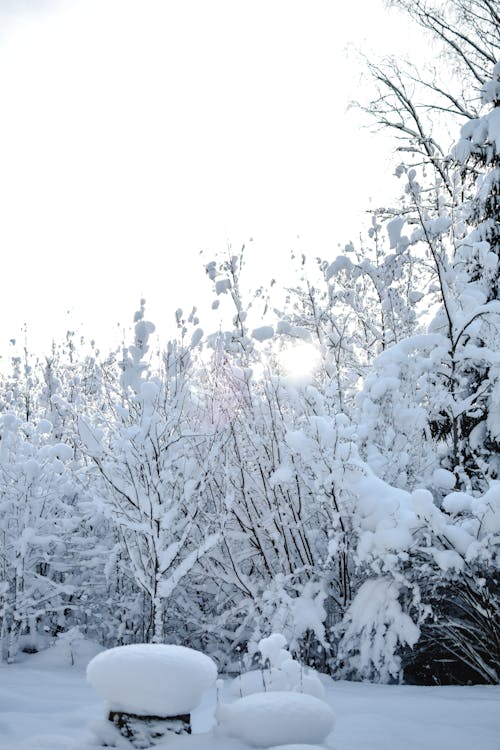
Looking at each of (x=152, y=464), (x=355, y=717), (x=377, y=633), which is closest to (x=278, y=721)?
(x=355, y=717)

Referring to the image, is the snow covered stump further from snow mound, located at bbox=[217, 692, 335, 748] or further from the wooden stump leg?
snow mound, located at bbox=[217, 692, 335, 748]

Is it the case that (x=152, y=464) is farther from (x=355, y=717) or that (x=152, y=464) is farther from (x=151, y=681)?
(x=355, y=717)

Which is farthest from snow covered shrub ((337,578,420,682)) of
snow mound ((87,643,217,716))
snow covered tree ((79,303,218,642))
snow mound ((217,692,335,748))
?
snow mound ((87,643,217,716))

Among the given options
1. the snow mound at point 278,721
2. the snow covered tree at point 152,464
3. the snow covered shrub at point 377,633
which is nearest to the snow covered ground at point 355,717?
the snow mound at point 278,721

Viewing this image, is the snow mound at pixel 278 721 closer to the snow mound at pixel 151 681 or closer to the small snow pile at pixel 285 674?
the snow mound at pixel 151 681

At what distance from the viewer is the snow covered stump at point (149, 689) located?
3.38 metres

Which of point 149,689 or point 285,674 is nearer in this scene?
point 149,689

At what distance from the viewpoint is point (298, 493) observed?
6375 millimetres

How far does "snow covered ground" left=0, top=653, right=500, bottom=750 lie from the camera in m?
3.42

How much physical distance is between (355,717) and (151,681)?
146cm

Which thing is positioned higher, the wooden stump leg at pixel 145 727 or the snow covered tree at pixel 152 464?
the snow covered tree at pixel 152 464

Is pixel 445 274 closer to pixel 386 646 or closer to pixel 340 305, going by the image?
pixel 386 646

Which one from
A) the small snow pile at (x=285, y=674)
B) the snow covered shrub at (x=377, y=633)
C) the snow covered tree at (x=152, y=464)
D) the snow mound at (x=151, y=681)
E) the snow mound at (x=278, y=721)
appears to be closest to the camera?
the snow mound at (x=278, y=721)

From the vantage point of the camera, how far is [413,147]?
999cm
